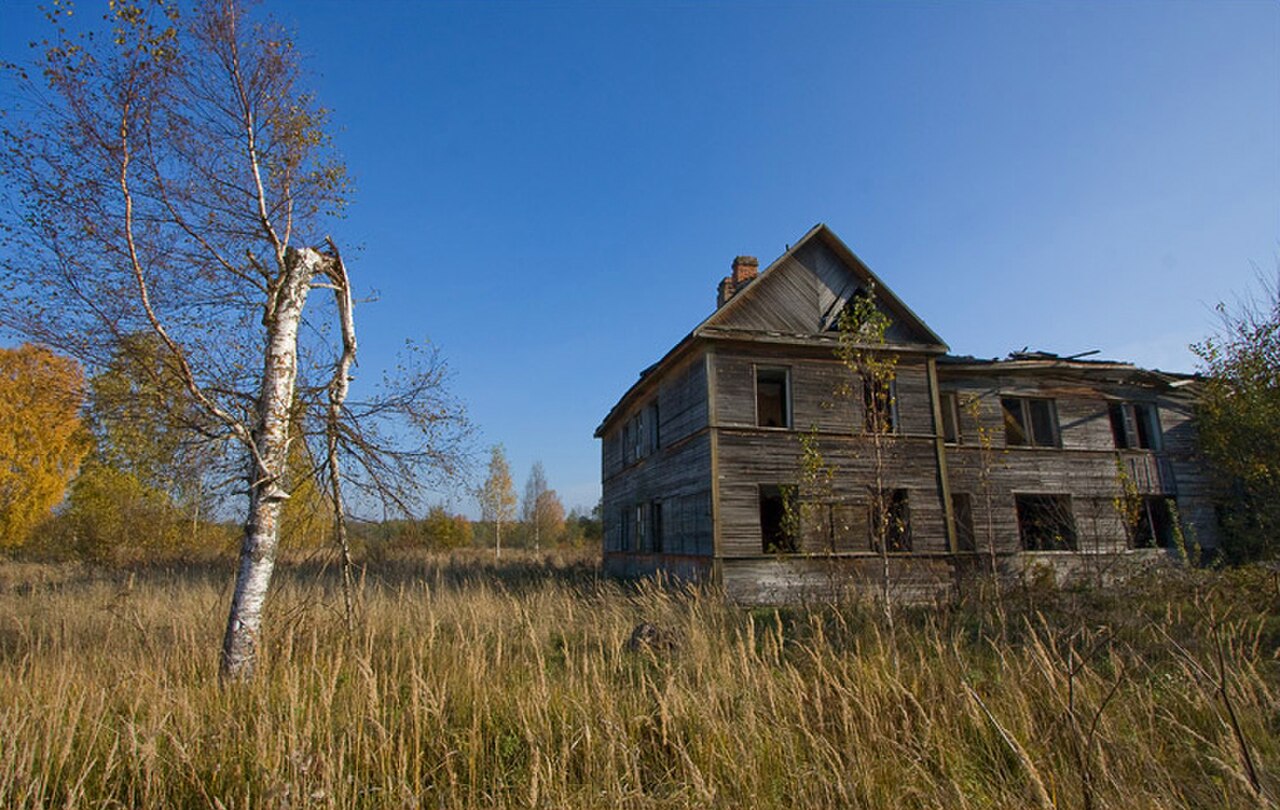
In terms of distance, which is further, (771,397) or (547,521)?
(547,521)

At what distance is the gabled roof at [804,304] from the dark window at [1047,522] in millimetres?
6829

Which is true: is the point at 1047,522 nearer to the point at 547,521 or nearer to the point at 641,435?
the point at 641,435

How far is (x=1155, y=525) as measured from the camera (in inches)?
787

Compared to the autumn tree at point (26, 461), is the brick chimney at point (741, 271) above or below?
above

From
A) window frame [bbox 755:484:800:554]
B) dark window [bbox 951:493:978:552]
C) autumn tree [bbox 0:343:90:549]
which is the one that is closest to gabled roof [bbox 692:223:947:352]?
window frame [bbox 755:484:800:554]

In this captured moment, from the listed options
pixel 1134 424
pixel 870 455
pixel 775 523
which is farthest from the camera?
pixel 1134 424

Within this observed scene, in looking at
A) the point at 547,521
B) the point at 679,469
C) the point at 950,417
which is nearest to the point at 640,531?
the point at 679,469

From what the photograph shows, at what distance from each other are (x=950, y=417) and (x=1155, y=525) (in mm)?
8367

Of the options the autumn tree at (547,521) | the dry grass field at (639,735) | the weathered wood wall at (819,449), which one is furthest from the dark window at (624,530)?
the autumn tree at (547,521)

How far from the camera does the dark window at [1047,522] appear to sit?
733 inches

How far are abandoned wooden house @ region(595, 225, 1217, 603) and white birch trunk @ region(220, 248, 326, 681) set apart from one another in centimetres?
854

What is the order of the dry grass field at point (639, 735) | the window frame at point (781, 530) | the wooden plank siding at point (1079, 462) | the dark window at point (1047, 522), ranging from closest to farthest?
1. the dry grass field at point (639, 735)
2. the window frame at point (781, 530)
3. the wooden plank siding at point (1079, 462)
4. the dark window at point (1047, 522)

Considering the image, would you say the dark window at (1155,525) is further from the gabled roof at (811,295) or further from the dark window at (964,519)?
the gabled roof at (811,295)

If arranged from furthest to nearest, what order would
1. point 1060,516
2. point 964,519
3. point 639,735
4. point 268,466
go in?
point 1060,516 → point 964,519 → point 268,466 → point 639,735
